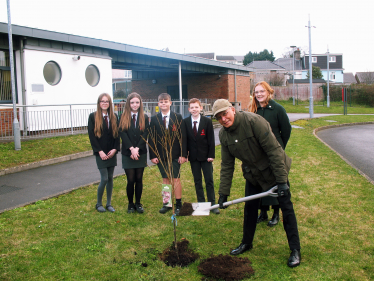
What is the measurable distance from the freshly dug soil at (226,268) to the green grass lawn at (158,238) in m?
0.09

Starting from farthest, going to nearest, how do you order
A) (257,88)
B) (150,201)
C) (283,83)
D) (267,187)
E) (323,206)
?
(283,83) < (150,201) < (323,206) < (257,88) < (267,187)

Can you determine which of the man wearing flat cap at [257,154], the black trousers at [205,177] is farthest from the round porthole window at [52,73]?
the man wearing flat cap at [257,154]

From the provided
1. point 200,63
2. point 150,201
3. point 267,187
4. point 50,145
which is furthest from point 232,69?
point 267,187

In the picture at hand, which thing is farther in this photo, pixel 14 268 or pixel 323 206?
pixel 323 206

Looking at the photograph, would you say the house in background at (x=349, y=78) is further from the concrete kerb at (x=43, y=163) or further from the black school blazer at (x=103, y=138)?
the black school blazer at (x=103, y=138)

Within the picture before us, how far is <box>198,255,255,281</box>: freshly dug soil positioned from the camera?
352 cm

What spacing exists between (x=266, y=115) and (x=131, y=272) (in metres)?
2.80

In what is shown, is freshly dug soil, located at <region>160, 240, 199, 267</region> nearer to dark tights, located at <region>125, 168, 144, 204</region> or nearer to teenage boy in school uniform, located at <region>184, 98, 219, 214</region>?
teenage boy in school uniform, located at <region>184, 98, 219, 214</region>

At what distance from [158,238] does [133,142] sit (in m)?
1.77

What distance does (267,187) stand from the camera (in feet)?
12.8

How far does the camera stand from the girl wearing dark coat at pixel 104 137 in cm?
565

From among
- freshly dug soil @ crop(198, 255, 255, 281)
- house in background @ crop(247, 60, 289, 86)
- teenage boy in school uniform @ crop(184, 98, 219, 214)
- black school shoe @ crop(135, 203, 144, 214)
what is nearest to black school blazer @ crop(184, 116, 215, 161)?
teenage boy in school uniform @ crop(184, 98, 219, 214)

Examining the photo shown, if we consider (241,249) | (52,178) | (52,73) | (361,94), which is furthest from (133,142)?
(361,94)

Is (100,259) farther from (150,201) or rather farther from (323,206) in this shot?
(323,206)
